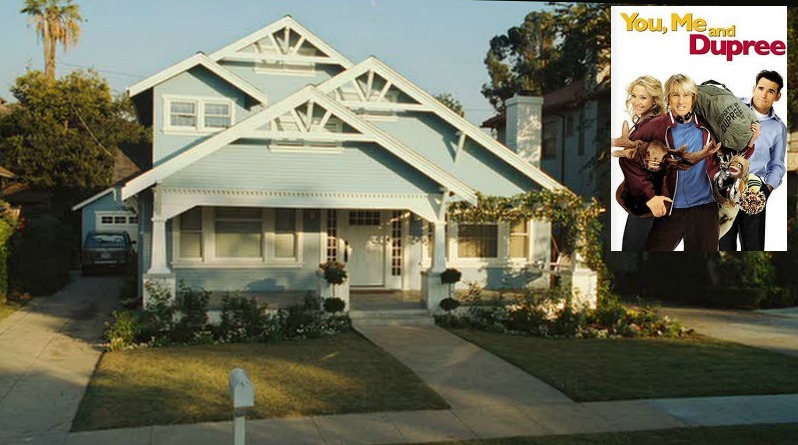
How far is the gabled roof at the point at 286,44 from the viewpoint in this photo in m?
20.0

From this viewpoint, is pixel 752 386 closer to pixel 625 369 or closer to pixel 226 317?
pixel 625 369

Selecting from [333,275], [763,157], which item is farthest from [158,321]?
[763,157]

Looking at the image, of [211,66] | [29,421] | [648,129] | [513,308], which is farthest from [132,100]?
[648,129]

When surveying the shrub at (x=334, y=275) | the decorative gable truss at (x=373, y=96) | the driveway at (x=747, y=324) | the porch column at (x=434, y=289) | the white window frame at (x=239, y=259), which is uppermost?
the decorative gable truss at (x=373, y=96)

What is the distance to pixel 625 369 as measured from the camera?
1253 cm

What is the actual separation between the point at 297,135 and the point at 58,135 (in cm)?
3154

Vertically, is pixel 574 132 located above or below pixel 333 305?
above

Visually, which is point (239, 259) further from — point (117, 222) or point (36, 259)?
point (117, 222)

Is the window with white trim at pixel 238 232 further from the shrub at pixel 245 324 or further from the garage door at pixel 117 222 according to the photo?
the garage door at pixel 117 222

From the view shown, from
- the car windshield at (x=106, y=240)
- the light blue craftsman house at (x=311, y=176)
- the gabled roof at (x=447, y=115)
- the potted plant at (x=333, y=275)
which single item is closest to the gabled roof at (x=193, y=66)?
the light blue craftsman house at (x=311, y=176)

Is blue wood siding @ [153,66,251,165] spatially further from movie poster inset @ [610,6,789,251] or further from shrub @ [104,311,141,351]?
movie poster inset @ [610,6,789,251]

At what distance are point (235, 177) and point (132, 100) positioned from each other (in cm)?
496

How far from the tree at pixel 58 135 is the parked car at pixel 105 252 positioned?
1415cm

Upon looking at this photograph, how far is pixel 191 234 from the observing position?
19.2 meters
